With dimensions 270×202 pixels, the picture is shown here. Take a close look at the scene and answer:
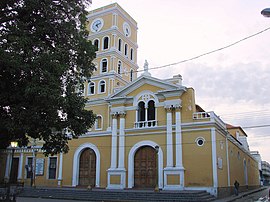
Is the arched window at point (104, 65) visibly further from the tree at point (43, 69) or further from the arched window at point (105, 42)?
the tree at point (43, 69)

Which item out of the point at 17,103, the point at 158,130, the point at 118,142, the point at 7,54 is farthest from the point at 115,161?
the point at 7,54

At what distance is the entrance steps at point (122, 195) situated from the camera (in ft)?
67.1

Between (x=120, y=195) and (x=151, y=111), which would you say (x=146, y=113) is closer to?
(x=151, y=111)

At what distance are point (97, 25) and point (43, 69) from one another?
23774 millimetres

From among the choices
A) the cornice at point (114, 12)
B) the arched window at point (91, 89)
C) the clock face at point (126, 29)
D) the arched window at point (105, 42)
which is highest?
the cornice at point (114, 12)

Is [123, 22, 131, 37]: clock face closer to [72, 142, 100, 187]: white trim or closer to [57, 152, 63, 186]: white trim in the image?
[72, 142, 100, 187]: white trim

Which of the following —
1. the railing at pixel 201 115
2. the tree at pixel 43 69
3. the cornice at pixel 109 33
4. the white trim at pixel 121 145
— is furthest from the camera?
the cornice at pixel 109 33

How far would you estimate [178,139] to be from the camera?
2478 centimetres

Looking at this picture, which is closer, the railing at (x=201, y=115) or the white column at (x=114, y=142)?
the railing at (x=201, y=115)

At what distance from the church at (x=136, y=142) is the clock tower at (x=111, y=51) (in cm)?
11

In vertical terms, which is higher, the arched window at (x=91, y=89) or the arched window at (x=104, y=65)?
the arched window at (x=104, y=65)

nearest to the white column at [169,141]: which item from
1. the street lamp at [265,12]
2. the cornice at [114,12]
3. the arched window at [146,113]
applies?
the arched window at [146,113]

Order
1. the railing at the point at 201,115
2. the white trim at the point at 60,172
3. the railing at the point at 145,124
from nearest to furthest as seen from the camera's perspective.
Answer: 1. the railing at the point at 201,115
2. the railing at the point at 145,124
3. the white trim at the point at 60,172

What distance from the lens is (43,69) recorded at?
12.1m
